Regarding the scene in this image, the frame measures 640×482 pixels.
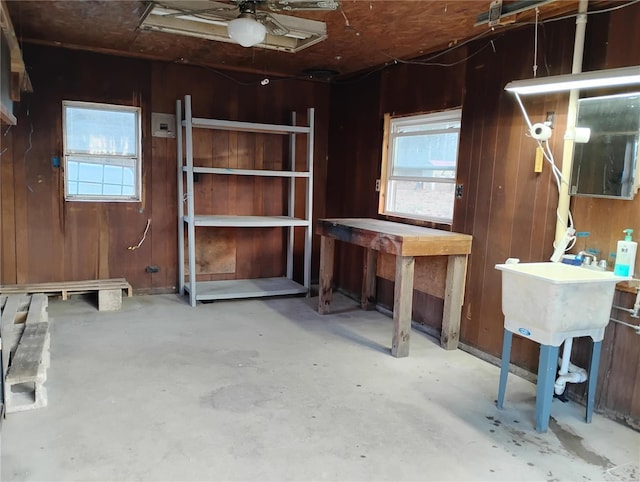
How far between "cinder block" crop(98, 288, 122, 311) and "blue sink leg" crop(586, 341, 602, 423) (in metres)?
3.86

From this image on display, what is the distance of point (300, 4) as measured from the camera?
2.75 metres

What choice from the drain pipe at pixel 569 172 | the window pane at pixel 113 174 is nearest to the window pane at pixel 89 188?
the window pane at pixel 113 174

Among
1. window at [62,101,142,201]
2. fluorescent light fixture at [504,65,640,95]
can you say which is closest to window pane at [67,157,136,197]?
window at [62,101,142,201]

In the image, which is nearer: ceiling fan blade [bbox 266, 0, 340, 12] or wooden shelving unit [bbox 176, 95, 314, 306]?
ceiling fan blade [bbox 266, 0, 340, 12]

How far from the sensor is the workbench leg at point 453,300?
3.71 m

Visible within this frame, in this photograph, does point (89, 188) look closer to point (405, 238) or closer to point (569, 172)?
A: point (405, 238)

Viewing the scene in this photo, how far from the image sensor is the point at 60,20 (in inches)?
148

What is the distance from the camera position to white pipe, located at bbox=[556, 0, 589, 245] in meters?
2.85

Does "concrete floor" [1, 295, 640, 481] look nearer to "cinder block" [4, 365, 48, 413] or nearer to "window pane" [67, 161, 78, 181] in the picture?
"cinder block" [4, 365, 48, 413]

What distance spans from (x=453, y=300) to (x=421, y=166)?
133cm

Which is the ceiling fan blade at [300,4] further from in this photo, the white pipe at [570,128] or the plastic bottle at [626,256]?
the plastic bottle at [626,256]

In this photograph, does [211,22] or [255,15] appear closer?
[255,15]

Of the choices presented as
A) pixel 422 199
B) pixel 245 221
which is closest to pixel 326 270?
pixel 245 221

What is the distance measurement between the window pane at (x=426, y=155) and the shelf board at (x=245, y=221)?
3.95 ft
